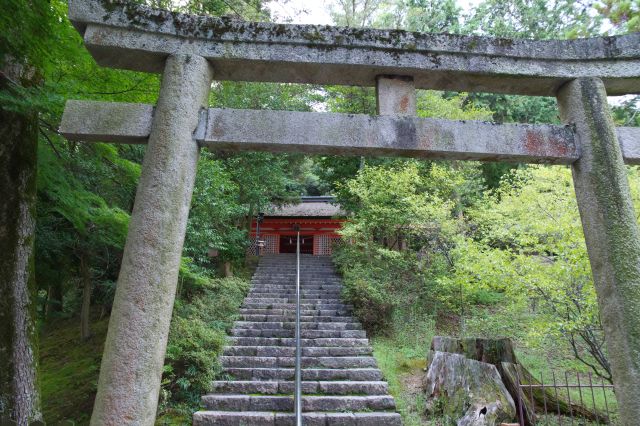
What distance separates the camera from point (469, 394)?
482cm

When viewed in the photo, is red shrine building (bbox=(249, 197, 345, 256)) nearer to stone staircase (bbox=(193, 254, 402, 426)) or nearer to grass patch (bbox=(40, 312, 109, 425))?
grass patch (bbox=(40, 312, 109, 425))

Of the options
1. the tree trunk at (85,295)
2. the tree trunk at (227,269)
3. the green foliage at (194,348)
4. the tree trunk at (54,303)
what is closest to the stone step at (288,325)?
the green foliage at (194,348)

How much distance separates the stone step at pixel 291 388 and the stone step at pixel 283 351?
3.55ft

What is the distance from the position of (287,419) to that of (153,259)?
10.9ft

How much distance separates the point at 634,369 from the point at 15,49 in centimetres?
553

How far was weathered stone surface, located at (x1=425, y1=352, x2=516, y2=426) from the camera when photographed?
4566 mm

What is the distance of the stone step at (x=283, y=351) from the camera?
22.4ft

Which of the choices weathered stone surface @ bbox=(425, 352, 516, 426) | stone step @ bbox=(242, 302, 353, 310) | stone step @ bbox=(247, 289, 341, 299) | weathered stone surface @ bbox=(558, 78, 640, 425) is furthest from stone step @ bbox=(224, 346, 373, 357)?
weathered stone surface @ bbox=(558, 78, 640, 425)

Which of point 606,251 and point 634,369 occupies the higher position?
point 606,251

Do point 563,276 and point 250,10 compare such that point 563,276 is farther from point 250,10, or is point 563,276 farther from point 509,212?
point 250,10

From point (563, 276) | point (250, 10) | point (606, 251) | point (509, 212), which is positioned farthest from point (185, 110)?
point (509, 212)

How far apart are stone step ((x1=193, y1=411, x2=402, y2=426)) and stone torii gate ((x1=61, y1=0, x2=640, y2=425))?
270 centimetres

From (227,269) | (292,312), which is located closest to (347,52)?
(292,312)

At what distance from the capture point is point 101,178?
23.2 feet
